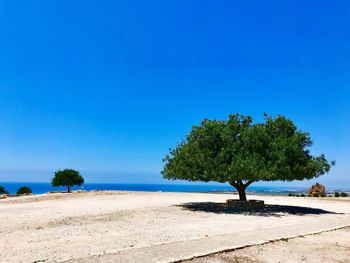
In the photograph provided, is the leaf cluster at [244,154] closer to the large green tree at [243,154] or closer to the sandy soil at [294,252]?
the large green tree at [243,154]

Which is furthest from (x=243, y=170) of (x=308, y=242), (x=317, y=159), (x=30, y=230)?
(x=30, y=230)

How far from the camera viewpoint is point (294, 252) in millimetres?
10078

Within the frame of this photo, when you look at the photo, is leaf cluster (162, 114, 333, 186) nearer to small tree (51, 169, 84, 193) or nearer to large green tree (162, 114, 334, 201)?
large green tree (162, 114, 334, 201)

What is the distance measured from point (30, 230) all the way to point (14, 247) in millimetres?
3358

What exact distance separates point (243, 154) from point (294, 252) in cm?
1247

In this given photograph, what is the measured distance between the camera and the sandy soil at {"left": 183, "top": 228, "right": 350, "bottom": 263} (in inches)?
361

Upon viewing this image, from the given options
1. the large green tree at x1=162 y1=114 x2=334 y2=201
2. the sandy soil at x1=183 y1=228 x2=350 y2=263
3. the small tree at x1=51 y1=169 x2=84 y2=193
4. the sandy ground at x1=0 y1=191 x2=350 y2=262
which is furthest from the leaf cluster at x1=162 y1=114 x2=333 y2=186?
the small tree at x1=51 y1=169 x2=84 y2=193

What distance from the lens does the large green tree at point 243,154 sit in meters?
21.3

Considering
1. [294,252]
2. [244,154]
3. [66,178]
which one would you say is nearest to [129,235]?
[294,252]

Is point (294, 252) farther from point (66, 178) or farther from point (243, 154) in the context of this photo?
point (66, 178)

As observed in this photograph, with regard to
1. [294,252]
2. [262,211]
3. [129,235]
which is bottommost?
[294,252]

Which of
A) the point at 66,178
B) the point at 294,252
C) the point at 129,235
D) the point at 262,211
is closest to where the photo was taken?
the point at 294,252

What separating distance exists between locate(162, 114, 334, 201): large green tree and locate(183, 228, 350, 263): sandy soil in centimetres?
891

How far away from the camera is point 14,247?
10.4 meters
